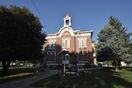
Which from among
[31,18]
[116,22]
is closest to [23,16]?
[31,18]

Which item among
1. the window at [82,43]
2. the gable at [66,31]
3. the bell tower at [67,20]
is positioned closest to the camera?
the window at [82,43]

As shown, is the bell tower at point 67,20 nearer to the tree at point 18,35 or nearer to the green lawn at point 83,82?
the tree at point 18,35

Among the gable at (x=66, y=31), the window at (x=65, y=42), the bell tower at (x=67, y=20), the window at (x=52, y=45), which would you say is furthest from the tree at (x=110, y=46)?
the window at (x=52, y=45)

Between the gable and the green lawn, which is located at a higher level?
the gable

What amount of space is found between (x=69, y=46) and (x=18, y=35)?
97.2 feet

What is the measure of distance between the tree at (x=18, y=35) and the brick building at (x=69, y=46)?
77.2 feet

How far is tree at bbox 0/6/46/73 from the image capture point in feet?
97.1

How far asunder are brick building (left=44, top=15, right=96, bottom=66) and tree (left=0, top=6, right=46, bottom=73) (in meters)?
23.5

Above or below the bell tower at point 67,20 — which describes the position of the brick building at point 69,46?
below

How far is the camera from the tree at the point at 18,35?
29609mm

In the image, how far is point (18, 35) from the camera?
101 ft

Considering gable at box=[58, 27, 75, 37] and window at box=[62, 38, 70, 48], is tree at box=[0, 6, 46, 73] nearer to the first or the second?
gable at box=[58, 27, 75, 37]

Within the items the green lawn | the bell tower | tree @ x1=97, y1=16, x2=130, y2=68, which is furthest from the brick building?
the green lawn

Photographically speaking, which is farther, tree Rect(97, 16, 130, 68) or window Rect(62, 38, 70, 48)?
window Rect(62, 38, 70, 48)
